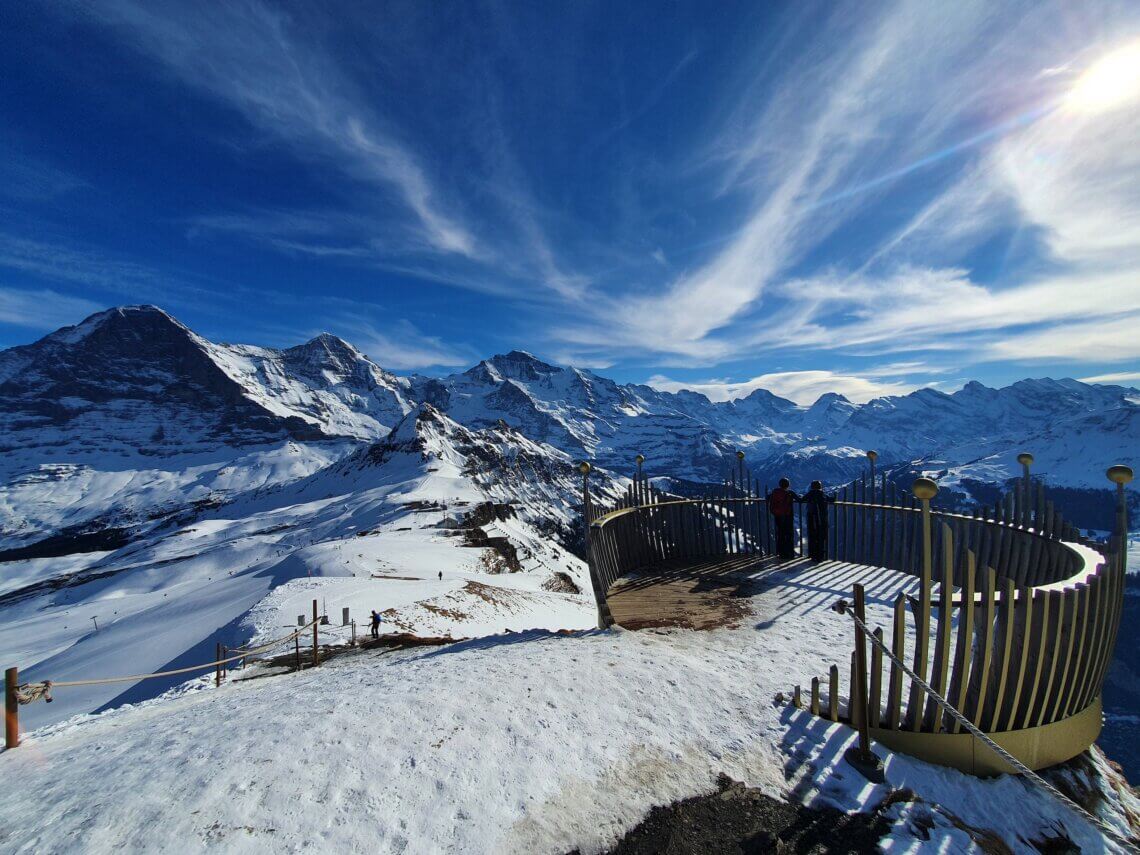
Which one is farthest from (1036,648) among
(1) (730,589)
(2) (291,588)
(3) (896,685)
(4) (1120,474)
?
(2) (291,588)

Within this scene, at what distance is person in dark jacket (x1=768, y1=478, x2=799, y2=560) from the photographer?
11.6 meters

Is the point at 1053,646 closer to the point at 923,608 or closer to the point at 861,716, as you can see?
the point at 923,608

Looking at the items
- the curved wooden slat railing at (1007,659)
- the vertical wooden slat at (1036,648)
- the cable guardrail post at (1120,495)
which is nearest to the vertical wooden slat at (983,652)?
the curved wooden slat railing at (1007,659)

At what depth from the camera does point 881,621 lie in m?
8.27

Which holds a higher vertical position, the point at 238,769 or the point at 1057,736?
the point at 238,769

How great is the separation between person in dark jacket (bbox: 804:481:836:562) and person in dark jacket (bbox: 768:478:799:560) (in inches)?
13.0

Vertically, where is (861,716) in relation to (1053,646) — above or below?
below

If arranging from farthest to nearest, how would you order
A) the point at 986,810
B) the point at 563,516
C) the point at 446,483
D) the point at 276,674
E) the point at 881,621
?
the point at 563,516 < the point at 446,483 < the point at 276,674 < the point at 881,621 < the point at 986,810

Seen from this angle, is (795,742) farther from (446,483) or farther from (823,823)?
(446,483)

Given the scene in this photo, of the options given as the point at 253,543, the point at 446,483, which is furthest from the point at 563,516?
the point at 253,543

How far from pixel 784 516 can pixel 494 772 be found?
9357mm

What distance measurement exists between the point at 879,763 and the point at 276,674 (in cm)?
1311

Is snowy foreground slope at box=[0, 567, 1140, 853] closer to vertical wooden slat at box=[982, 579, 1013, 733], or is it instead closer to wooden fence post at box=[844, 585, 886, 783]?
wooden fence post at box=[844, 585, 886, 783]

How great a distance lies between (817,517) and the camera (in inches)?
454
